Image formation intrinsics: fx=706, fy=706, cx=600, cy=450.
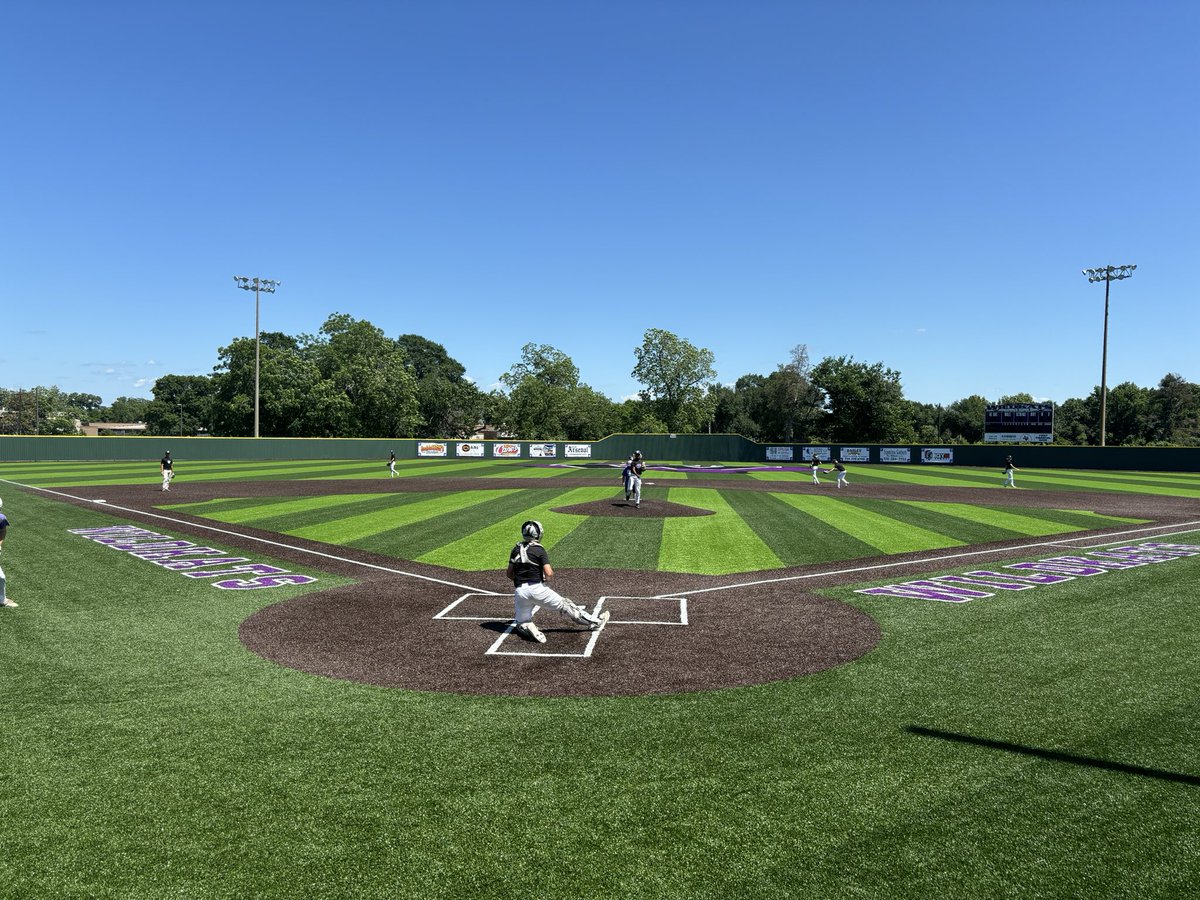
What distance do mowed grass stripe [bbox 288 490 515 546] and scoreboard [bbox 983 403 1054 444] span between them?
5572 cm

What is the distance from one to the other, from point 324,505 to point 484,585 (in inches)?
667

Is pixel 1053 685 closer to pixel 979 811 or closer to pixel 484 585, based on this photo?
pixel 979 811

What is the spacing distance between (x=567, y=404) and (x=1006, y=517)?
8165 cm

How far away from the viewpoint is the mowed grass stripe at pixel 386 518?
21.8 meters

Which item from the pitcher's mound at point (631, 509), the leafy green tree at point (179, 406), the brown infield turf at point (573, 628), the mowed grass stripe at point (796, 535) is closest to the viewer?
the brown infield turf at point (573, 628)

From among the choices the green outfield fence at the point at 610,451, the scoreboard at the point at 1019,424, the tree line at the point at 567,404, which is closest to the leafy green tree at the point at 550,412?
the tree line at the point at 567,404

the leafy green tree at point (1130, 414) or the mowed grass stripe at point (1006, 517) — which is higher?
the leafy green tree at point (1130, 414)

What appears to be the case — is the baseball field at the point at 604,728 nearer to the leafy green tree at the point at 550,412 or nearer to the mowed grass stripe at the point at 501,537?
the mowed grass stripe at the point at 501,537

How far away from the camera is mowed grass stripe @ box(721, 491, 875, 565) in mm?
18828

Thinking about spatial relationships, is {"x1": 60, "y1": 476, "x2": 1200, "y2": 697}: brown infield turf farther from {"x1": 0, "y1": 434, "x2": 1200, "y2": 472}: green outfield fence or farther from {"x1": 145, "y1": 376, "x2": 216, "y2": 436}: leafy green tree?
{"x1": 145, "y1": 376, "x2": 216, "y2": 436}: leafy green tree

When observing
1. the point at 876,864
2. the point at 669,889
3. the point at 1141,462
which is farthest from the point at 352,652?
the point at 1141,462

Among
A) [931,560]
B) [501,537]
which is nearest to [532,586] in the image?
[501,537]

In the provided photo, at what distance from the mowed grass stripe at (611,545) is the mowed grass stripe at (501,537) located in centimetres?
60

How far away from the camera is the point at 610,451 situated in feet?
260
